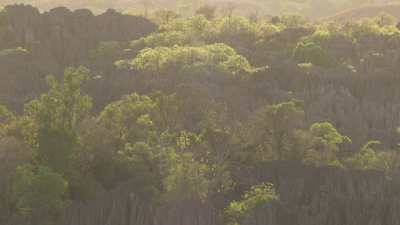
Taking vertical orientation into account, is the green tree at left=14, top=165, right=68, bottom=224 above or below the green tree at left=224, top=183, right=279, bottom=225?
above

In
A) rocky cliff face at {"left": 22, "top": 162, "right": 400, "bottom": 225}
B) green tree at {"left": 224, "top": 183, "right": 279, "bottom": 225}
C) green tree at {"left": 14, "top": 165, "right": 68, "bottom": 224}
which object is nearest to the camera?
green tree at {"left": 14, "top": 165, "right": 68, "bottom": 224}

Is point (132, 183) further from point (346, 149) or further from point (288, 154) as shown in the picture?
point (346, 149)

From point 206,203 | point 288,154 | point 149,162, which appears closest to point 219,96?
point 288,154

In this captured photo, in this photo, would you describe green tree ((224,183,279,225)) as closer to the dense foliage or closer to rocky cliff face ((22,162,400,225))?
the dense foliage

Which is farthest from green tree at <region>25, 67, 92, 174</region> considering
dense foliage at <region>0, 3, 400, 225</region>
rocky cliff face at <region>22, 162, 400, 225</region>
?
rocky cliff face at <region>22, 162, 400, 225</region>

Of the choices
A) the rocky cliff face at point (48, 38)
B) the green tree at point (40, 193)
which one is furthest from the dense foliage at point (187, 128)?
the rocky cliff face at point (48, 38)

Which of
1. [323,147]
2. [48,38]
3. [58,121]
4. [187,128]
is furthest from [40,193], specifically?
[48,38]
